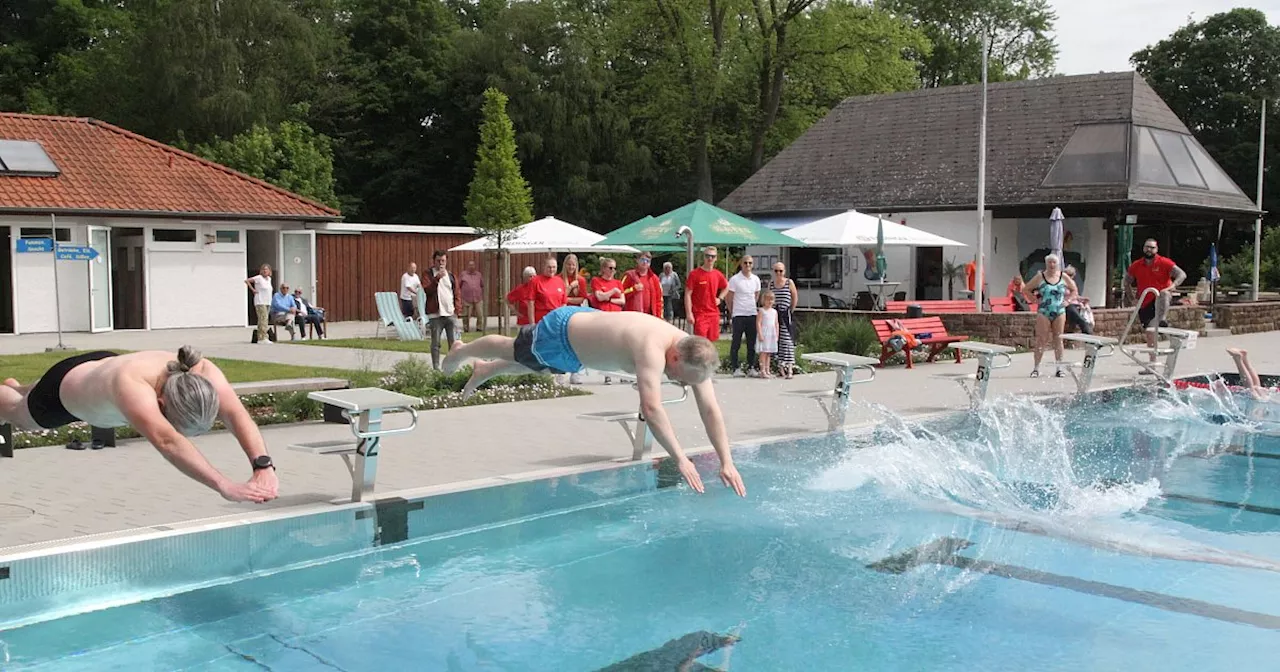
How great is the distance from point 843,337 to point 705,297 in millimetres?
3835

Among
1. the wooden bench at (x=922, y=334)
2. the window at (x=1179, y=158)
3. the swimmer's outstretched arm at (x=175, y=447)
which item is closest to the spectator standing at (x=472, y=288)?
the wooden bench at (x=922, y=334)

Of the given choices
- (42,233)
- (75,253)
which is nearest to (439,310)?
(75,253)

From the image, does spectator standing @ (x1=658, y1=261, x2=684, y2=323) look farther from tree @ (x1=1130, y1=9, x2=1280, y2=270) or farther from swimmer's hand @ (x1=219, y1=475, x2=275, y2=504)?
tree @ (x1=1130, y1=9, x2=1280, y2=270)

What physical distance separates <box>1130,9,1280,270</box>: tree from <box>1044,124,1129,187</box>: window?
19732mm

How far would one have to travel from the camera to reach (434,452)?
904 cm

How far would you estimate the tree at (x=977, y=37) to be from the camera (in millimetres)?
52938

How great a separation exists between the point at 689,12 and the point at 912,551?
38329mm

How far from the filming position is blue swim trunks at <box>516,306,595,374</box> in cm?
721

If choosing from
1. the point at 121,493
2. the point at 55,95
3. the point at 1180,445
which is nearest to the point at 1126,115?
the point at 1180,445

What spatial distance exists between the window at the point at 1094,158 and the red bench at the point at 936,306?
8.31m

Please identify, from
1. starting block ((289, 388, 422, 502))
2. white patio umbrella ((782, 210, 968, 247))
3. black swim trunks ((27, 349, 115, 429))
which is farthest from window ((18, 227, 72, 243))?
black swim trunks ((27, 349, 115, 429))

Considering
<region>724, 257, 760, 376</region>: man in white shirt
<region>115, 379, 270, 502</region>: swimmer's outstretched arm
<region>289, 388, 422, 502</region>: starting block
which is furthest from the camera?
<region>724, 257, 760, 376</region>: man in white shirt

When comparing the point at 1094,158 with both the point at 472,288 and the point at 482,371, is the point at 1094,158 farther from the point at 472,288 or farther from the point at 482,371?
the point at 482,371

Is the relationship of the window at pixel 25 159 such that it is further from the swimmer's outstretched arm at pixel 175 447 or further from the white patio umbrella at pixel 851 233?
the swimmer's outstretched arm at pixel 175 447
